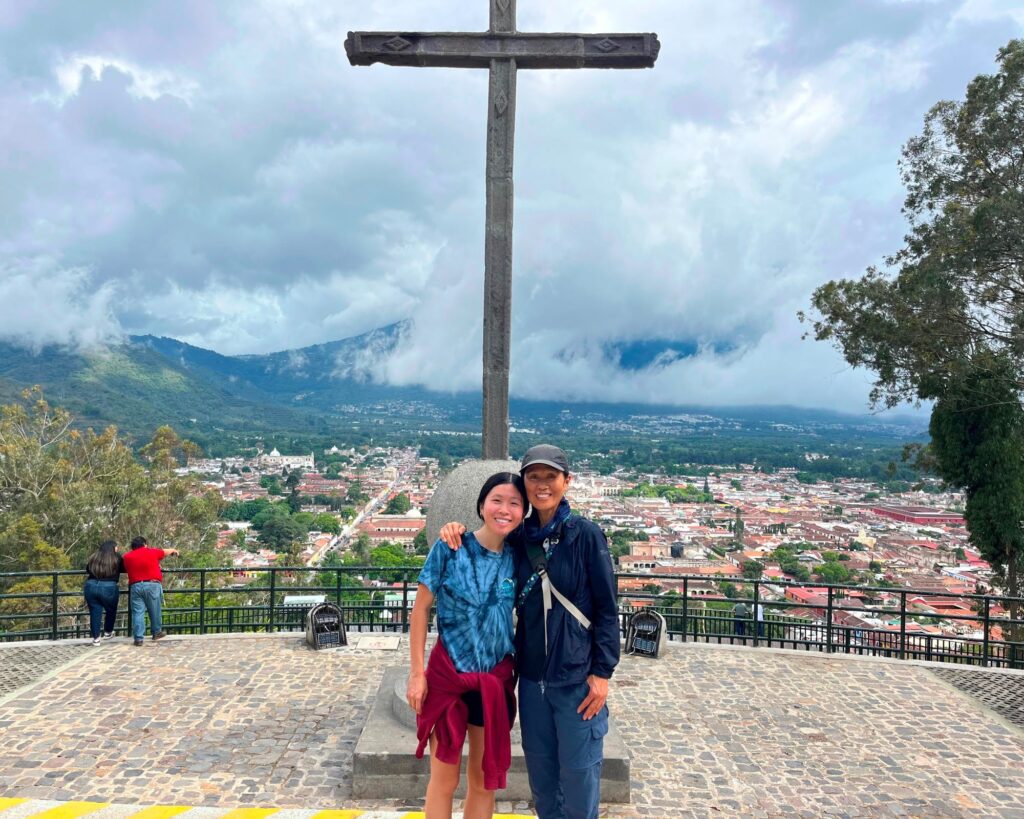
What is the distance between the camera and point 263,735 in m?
5.25

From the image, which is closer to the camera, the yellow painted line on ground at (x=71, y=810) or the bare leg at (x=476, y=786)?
the bare leg at (x=476, y=786)

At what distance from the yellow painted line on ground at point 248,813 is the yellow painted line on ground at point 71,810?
0.78m

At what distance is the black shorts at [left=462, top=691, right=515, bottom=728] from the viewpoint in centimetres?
295

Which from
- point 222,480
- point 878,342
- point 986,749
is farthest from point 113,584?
point 222,480

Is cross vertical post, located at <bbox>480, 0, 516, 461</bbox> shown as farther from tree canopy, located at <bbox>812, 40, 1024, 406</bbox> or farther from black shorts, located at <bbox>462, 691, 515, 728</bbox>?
tree canopy, located at <bbox>812, 40, 1024, 406</bbox>

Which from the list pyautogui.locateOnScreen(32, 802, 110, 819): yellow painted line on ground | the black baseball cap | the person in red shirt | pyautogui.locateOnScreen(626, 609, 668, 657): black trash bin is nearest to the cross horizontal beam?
the black baseball cap

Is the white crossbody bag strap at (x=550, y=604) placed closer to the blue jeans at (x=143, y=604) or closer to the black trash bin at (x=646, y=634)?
the black trash bin at (x=646, y=634)

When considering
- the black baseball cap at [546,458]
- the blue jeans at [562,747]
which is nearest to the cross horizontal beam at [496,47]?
the black baseball cap at [546,458]

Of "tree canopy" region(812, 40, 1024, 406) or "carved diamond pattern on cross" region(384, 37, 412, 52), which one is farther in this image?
"tree canopy" region(812, 40, 1024, 406)

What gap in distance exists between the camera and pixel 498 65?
5289mm

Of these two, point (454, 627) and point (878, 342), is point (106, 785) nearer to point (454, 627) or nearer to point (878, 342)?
point (454, 627)

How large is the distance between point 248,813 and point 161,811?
53 cm

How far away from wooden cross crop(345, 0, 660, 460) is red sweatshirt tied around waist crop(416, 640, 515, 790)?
2464mm

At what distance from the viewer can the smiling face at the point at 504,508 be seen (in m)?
2.80
